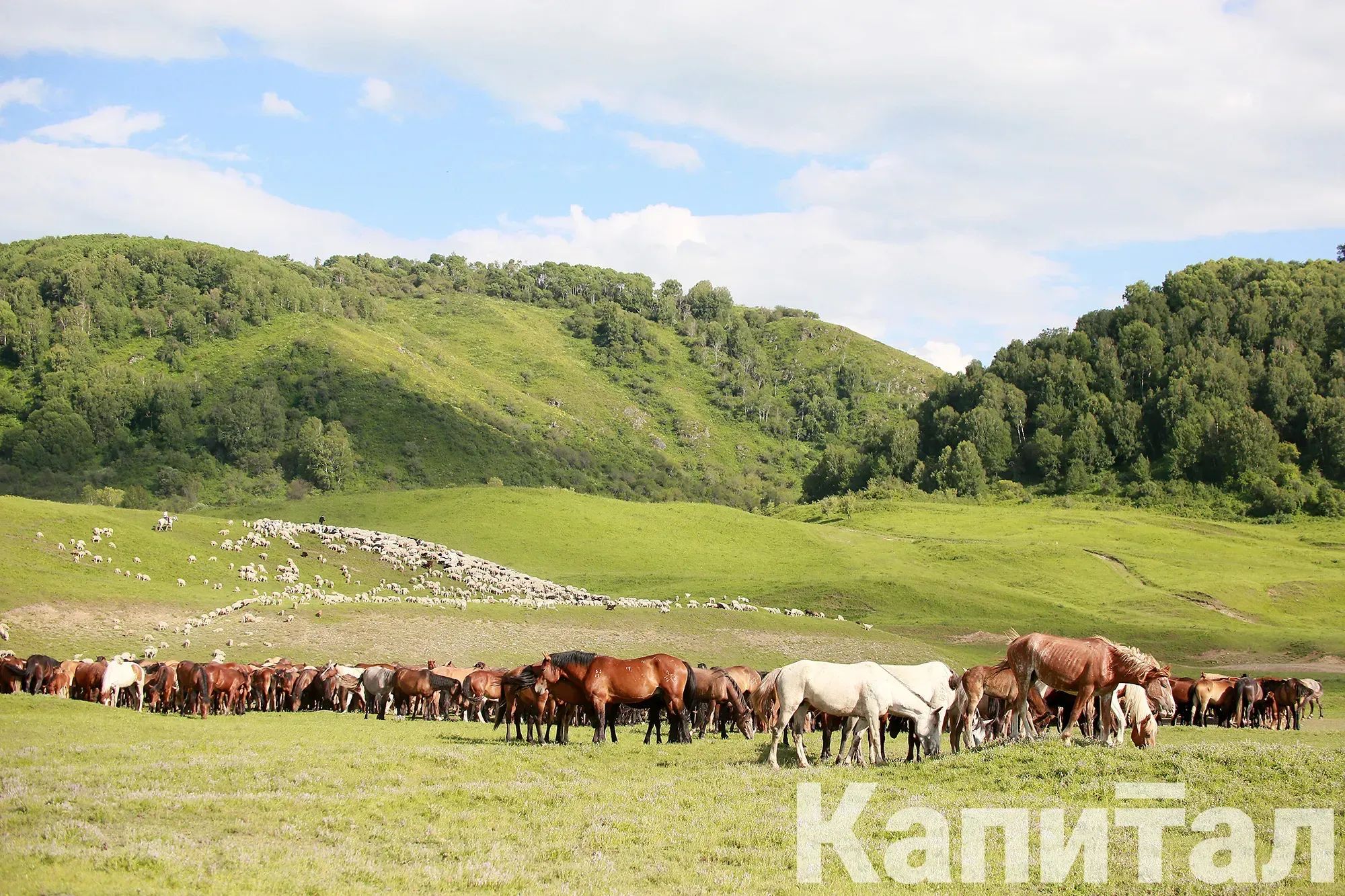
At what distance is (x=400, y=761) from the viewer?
2059 cm

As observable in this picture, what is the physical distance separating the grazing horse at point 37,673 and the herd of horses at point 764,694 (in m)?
0.04

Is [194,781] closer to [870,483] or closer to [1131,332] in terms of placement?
[870,483]

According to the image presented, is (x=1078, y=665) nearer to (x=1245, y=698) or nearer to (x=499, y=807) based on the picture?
(x=499, y=807)

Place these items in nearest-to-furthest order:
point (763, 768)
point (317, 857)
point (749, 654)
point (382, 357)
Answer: point (317, 857) < point (763, 768) < point (749, 654) < point (382, 357)

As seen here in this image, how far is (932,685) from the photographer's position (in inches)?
904

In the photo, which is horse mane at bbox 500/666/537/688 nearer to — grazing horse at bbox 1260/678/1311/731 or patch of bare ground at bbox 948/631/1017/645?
grazing horse at bbox 1260/678/1311/731

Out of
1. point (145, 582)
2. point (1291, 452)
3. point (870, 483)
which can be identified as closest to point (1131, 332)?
point (1291, 452)

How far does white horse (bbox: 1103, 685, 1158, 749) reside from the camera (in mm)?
22609

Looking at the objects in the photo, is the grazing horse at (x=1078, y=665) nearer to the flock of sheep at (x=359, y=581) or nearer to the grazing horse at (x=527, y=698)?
the grazing horse at (x=527, y=698)

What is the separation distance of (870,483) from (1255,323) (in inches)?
2178

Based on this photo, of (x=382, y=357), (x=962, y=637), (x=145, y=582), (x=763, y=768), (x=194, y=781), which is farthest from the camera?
(x=382, y=357)

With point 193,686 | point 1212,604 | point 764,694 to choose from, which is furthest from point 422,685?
point 1212,604

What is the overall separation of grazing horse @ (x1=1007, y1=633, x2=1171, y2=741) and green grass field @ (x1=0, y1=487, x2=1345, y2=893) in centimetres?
118

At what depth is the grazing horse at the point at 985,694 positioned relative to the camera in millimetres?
23625
